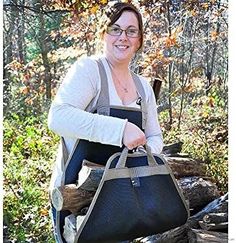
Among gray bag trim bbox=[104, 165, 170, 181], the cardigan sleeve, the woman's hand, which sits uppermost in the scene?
the cardigan sleeve

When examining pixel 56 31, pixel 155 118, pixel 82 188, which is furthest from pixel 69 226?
pixel 56 31

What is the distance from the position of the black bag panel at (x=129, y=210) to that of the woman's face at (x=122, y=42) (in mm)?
320

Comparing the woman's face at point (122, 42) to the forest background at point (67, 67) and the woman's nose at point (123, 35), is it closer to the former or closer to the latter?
the woman's nose at point (123, 35)

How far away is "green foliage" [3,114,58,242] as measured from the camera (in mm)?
2385

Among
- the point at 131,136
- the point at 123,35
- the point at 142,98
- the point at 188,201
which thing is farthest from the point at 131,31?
the point at 188,201

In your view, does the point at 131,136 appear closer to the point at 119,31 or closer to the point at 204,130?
the point at 119,31

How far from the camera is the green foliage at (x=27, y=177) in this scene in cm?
238

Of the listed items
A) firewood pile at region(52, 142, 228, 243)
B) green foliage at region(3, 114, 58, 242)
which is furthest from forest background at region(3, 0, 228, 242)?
firewood pile at region(52, 142, 228, 243)

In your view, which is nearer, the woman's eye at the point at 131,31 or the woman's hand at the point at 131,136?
the woman's hand at the point at 131,136

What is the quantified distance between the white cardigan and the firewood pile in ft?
0.27

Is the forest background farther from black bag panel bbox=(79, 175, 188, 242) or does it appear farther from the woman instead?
black bag panel bbox=(79, 175, 188, 242)

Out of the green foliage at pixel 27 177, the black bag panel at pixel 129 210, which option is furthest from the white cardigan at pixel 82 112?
the green foliage at pixel 27 177
